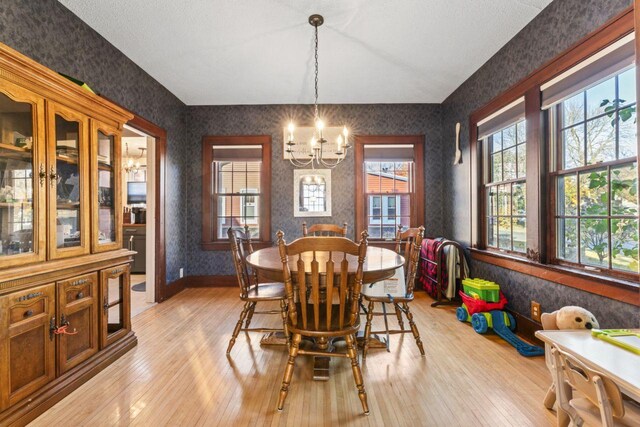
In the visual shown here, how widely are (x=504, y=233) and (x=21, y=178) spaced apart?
3986 mm

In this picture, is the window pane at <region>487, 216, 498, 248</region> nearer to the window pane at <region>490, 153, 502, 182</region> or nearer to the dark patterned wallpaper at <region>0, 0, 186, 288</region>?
the window pane at <region>490, 153, 502, 182</region>

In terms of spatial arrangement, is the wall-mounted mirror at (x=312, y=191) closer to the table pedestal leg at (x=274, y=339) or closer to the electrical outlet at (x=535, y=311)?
the table pedestal leg at (x=274, y=339)

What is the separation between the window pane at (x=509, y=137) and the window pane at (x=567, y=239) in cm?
101

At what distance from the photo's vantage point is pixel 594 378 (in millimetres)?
1030

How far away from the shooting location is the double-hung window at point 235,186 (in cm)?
454

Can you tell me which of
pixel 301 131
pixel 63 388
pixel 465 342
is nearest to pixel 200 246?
pixel 301 131

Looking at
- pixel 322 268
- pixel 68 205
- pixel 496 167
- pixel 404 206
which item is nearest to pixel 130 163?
pixel 68 205

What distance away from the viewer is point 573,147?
2.39 meters

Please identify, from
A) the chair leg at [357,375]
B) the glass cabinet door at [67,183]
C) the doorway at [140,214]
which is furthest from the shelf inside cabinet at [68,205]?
the chair leg at [357,375]

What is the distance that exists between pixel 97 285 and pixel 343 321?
1.78 metres

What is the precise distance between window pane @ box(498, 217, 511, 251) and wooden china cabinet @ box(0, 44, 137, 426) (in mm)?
3635

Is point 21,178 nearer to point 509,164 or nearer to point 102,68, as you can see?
point 102,68

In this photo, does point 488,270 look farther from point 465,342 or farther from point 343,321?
point 343,321

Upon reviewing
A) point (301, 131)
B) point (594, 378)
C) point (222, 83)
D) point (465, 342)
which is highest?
point (222, 83)
